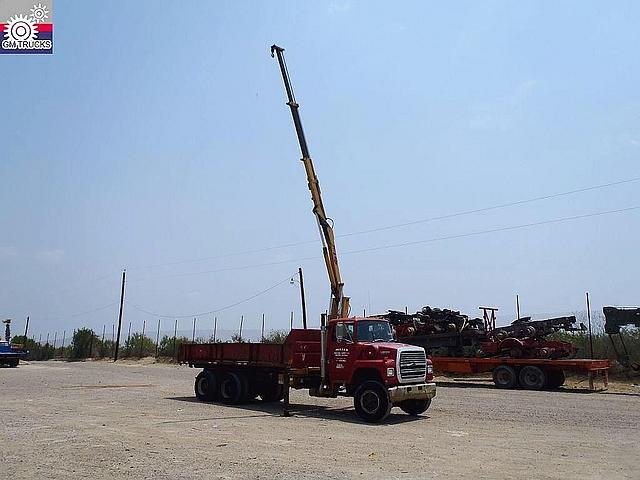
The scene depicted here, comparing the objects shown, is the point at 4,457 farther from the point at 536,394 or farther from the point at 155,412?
the point at 536,394

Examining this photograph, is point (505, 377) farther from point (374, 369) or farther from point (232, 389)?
point (374, 369)

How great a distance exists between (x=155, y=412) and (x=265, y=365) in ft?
10.9

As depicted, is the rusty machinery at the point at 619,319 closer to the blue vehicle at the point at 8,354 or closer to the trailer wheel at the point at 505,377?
the trailer wheel at the point at 505,377

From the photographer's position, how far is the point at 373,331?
16766mm

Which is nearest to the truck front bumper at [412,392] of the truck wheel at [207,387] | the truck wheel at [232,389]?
the truck wheel at [232,389]

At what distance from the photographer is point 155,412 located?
1689cm

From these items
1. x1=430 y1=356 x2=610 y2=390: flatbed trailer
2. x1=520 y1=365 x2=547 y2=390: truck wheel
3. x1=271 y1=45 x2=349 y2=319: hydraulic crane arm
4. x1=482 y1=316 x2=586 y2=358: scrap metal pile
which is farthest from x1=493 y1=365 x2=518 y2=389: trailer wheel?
x1=271 y1=45 x2=349 y2=319: hydraulic crane arm

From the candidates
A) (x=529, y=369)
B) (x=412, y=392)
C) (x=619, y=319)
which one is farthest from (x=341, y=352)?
(x=619, y=319)

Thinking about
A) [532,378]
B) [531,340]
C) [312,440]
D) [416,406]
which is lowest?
[312,440]

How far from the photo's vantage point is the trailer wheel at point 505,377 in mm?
25578

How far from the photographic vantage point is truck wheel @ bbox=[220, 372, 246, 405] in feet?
62.9

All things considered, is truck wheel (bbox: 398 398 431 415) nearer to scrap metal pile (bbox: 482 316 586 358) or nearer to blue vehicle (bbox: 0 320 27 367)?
scrap metal pile (bbox: 482 316 586 358)

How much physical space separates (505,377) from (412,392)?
1157 cm

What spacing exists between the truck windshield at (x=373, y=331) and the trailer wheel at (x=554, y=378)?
10.9m
